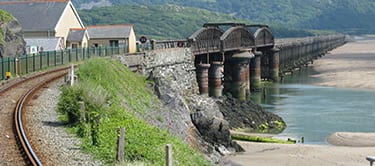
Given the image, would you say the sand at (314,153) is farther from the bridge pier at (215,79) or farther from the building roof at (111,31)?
the building roof at (111,31)

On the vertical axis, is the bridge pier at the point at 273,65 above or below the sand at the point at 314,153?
above

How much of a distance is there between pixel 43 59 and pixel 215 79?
1952cm

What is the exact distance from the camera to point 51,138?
22484mm

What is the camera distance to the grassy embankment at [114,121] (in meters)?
21.4

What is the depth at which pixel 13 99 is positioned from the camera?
31516mm

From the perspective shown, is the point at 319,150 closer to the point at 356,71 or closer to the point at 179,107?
the point at 179,107

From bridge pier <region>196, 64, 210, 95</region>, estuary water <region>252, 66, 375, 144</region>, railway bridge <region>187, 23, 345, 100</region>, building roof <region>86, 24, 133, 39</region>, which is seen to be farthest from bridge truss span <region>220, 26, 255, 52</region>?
building roof <region>86, 24, 133, 39</region>

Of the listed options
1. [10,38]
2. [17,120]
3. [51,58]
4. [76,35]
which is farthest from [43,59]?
[17,120]

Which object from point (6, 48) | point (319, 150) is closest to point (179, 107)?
point (319, 150)

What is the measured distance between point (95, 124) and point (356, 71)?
92.9 metres

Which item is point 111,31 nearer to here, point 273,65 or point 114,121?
point 273,65

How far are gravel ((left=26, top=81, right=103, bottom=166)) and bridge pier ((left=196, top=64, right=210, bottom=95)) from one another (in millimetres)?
28457

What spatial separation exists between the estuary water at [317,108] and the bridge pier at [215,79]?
598 centimetres

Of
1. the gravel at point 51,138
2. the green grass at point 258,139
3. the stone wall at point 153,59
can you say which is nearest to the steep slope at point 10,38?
the stone wall at point 153,59
